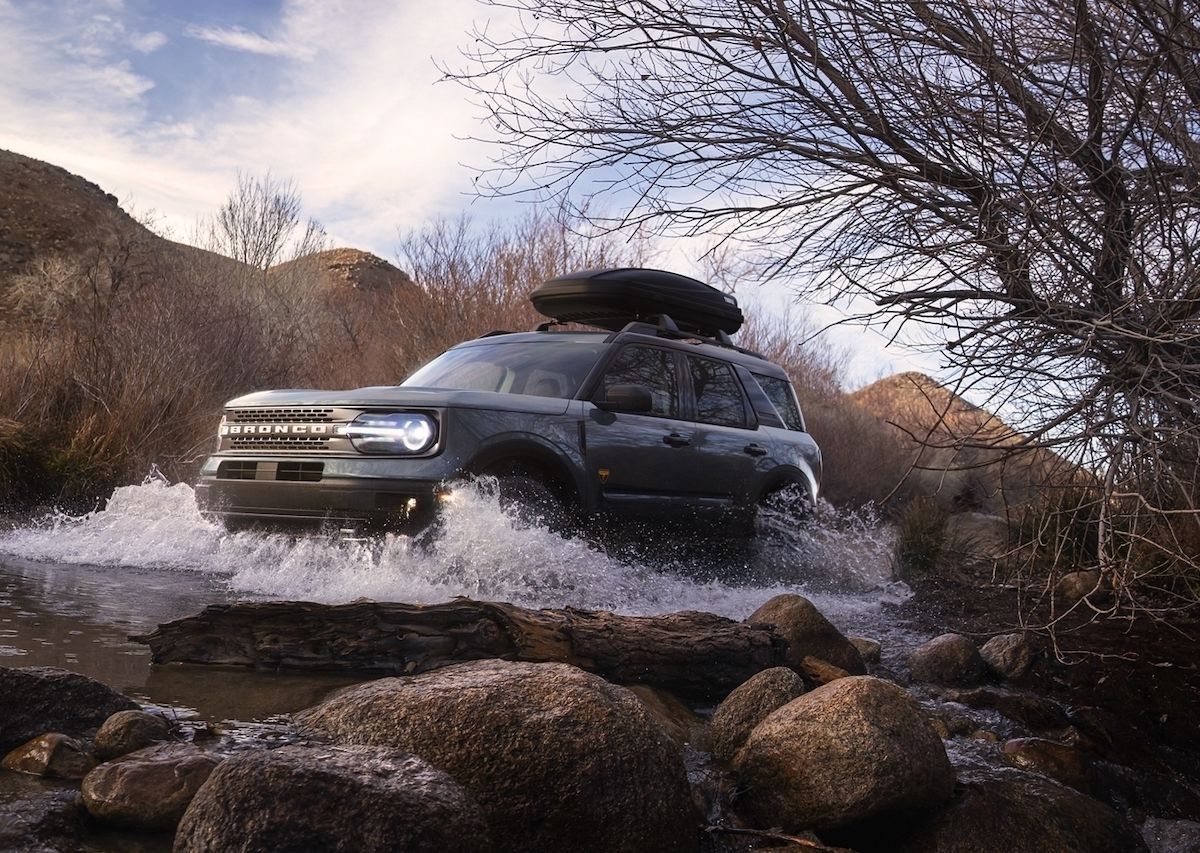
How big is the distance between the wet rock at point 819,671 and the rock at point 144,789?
2.97m

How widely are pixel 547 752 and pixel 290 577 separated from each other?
3.77 metres

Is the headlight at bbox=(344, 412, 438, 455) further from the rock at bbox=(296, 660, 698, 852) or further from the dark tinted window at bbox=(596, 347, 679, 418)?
the rock at bbox=(296, 660, 698, 852)

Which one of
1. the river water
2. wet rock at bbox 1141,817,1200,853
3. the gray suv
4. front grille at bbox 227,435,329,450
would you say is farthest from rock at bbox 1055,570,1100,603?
front grille at bbox 227,435,329,450

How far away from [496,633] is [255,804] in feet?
6.58

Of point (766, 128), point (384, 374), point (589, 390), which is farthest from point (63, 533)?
point (384, 374)

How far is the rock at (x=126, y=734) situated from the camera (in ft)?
10.6

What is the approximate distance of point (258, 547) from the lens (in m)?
6.82

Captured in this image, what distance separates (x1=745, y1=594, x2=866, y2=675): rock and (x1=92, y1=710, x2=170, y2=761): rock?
9.85 feet

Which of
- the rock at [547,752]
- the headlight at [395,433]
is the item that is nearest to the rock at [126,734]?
the rock at [547,752]

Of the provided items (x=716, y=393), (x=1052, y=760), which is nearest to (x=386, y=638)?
(x=1052, y=760)

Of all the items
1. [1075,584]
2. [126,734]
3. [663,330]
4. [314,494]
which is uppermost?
[663,330]

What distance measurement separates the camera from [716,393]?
27.8ft

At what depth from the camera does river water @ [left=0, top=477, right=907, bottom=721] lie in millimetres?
4383

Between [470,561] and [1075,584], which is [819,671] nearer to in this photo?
[470,561]
